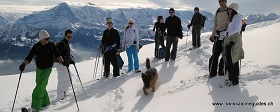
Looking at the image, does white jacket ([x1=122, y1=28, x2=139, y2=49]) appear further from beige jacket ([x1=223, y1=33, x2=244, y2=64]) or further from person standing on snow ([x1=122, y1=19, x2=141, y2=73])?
beige jacket ([x1=223, y1=33, x2=244, y2=64])

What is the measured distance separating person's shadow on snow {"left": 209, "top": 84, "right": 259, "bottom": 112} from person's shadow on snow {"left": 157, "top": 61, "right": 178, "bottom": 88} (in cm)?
247

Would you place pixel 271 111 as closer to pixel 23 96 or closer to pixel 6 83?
pixel 23 96

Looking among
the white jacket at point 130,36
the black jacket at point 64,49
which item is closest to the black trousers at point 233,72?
the black jacket at point 64,49

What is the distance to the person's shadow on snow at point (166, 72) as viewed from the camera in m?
9.82

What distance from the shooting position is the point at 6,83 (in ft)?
42.0

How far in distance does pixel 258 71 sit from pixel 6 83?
10477mm

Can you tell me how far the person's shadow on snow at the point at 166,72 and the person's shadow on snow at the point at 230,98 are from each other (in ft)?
8.11

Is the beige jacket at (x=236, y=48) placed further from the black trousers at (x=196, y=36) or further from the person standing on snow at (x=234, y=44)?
the black trousers at (x=196, y=36)

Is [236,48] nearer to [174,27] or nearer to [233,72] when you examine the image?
[233,72]

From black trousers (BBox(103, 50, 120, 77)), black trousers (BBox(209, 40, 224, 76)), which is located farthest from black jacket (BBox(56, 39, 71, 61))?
black trousers (BBox(209, 40, 224, 76))

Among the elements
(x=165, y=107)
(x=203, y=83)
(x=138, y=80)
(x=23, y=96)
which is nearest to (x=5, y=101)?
(x=23, y=96)

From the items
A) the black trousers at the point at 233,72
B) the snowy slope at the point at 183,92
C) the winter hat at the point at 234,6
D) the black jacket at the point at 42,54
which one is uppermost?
the winter hat at the point at 234,6

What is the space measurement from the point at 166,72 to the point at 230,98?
442cm

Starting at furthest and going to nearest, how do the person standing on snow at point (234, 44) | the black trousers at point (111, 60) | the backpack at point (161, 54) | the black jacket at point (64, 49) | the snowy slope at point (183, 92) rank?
the backpack at point (161, 54)
the black trousers at point (111, 60)
the black jacket at point (64, 49)
the person standing on snow at point (234, 44)
the snowy slope at point (183, 92)
